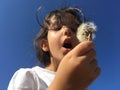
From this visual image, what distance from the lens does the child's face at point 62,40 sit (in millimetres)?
866

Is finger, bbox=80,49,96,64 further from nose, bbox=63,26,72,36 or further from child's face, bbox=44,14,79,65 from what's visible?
nose, bbox=63,26,72,36

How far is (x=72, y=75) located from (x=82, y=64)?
22 millimetres

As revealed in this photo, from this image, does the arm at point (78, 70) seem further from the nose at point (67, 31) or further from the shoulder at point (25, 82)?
the nose at point (67, 31)

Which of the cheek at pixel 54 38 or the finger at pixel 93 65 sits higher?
the cheek at pixel 54 38

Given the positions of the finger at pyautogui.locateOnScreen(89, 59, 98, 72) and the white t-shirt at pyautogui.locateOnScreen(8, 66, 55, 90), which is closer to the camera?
the finger at pyautogui.locateOnScreen(89, 59, 98, 72)

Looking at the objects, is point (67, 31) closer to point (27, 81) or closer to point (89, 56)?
point (27, 81)

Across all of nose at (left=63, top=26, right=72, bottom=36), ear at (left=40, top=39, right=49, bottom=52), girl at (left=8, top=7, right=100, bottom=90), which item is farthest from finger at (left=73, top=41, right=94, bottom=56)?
ear at (left=40, top=39, right=49, bottom=52)

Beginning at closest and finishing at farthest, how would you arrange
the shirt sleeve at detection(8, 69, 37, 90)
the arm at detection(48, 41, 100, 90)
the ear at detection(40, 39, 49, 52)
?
1. the arm at detection(48, 41, 100, 90)
2. the shirt sleeve at detection(8, 69, 37, 90)
3. the ear at detection(40, 39, 49, 52)

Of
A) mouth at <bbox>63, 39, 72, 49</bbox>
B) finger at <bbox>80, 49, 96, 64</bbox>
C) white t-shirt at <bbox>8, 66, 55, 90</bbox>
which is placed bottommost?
white t-shirt at <bbox>8, 66, 55, 90</bbox>

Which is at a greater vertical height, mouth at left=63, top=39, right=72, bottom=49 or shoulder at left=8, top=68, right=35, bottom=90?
mouth at left=63, top=39, right=72, bottom=49

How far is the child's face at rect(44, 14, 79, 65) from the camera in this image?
866mm

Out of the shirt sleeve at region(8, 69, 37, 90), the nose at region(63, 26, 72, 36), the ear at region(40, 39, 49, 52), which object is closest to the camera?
the shirt sleeve at region(8, 69, 37, 90)

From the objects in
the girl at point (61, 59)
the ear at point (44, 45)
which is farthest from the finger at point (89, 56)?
the ear at point (44, 45)

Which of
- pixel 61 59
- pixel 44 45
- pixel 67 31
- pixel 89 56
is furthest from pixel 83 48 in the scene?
pixel 44 45
